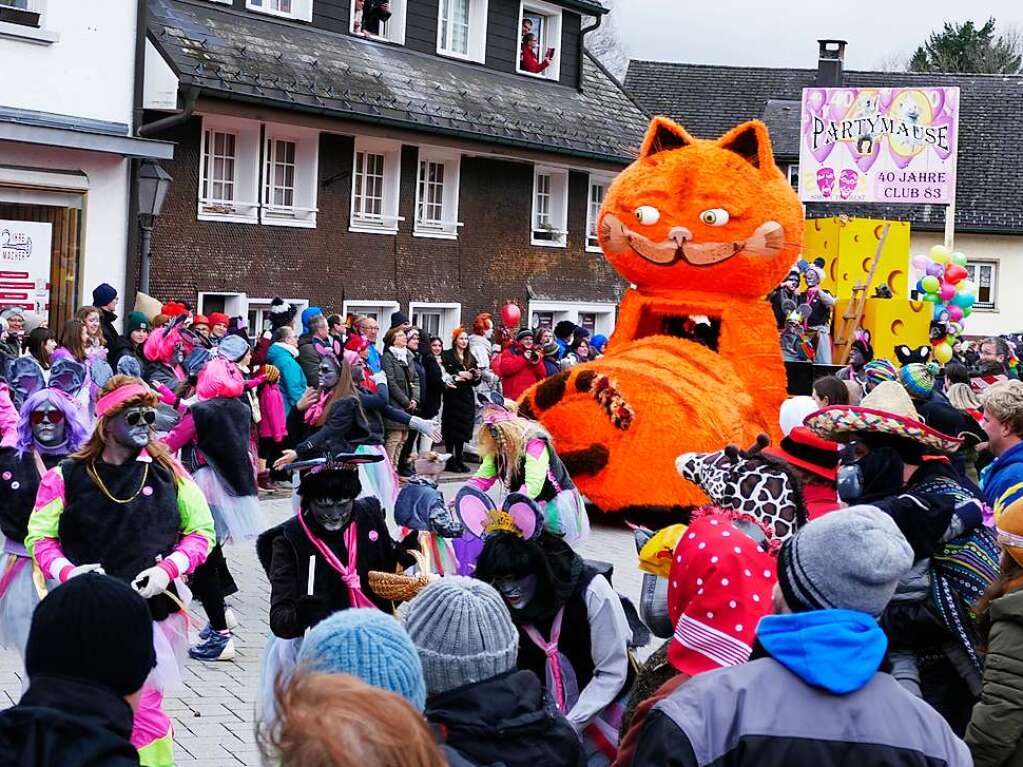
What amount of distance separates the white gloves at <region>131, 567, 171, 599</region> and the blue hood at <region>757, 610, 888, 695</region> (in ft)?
10.4

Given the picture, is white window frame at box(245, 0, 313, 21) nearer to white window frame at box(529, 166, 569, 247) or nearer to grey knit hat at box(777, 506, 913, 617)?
→ white window frame at box(529, 166, 569, 247)

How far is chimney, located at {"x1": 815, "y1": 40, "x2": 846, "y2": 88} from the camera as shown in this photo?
41.9m

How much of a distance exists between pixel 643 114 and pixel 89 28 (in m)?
14.1

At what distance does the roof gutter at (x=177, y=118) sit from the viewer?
18.0m

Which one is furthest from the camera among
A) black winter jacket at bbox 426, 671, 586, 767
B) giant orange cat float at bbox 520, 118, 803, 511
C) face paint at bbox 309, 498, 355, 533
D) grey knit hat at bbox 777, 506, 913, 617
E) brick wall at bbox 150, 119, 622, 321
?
brick wall at bbox 150, 119, 622, 321

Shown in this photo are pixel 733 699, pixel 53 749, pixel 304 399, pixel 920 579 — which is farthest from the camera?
pixel 304 399

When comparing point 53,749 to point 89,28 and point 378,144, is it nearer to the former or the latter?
point 89,28

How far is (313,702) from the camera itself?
2455 mm

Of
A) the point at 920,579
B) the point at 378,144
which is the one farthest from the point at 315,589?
the point at 378,144

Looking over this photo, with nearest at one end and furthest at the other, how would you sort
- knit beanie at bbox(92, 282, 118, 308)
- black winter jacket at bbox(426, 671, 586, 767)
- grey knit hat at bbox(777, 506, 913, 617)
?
grey knit hat at bbox(777, 506, 913, 617) < black winter jacket at bbox(426, 671, 586, 767) < knit beanie at bbox(92, 282, 118, 308)

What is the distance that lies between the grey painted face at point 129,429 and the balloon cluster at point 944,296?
14.9 m

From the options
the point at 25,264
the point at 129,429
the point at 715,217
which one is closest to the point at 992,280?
the point at 715,217

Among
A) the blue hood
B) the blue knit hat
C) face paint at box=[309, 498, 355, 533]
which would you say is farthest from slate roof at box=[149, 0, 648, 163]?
the blue knit hat

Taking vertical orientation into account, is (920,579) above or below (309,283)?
below
